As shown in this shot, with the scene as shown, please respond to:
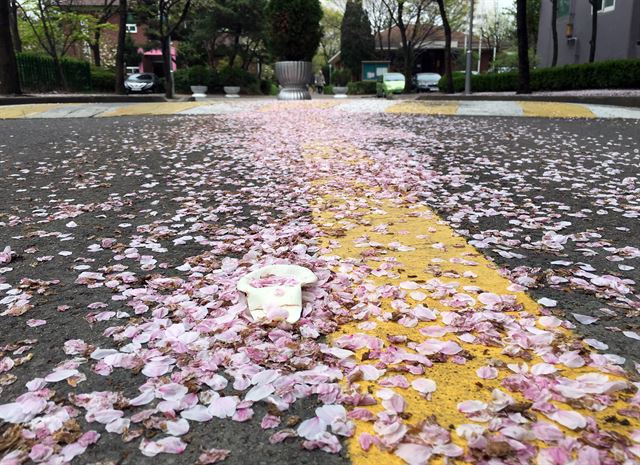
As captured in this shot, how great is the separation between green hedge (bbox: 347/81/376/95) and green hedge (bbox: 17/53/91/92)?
55.7ft

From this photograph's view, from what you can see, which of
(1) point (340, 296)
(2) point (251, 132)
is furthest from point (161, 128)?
(1) point (340, 296)

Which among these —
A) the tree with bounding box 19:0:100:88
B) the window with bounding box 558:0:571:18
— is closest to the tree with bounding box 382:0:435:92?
the window with bounding box 558:0:571:18

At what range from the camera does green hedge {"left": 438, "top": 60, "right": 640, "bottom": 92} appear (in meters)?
14.9

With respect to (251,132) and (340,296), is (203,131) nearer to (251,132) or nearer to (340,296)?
(251,132)

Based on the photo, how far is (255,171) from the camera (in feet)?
16.1

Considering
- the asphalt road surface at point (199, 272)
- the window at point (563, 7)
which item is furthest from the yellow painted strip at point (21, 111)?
the window at point (563, 7)

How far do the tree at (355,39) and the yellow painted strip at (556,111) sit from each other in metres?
32.7

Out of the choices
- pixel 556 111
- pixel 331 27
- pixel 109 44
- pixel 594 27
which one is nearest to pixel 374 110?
pixel 556 111

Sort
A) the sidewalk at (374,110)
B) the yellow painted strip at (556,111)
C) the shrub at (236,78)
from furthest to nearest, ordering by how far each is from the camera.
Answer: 1. the shrub at (236,78)
2. the sidewalk at (374,110)
3. the yellow painted strip at (556,111)

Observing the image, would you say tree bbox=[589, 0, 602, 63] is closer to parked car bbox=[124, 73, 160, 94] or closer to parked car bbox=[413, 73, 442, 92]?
parked car bbox=[413, 73, 442, 92]

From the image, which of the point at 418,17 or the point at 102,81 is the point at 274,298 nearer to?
the point at 102,81

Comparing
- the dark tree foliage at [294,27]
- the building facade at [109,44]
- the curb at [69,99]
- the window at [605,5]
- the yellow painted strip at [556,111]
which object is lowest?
the yellow painted strip at [556,111]

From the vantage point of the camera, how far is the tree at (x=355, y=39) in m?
42.2

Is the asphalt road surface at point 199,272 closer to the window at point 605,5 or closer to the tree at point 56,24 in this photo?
the window at point 605,5
